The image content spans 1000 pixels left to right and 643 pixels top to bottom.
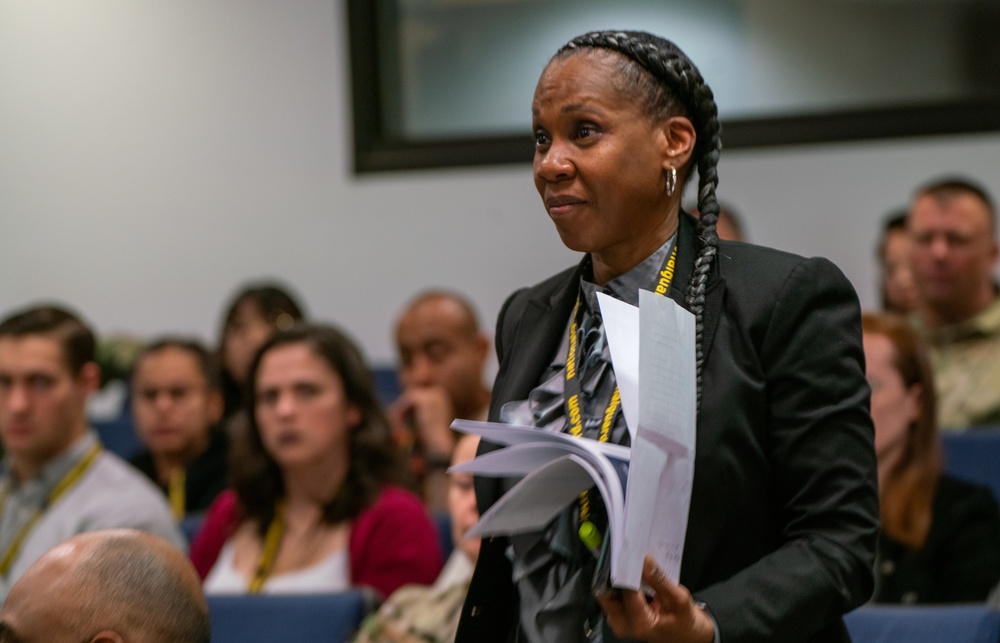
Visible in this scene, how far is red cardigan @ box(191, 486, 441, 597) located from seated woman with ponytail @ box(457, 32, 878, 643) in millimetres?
1449

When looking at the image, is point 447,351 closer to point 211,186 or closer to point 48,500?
point 48,500

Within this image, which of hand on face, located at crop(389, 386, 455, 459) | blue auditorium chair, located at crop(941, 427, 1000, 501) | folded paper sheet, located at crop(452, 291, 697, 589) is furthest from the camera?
hand on face, located at crop(389, 386, 455, 459)

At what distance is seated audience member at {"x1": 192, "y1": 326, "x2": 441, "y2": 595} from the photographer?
277 centimetres

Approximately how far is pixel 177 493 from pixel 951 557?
2.23m

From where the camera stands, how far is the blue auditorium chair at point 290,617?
2.21 m

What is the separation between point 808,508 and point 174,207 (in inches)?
171

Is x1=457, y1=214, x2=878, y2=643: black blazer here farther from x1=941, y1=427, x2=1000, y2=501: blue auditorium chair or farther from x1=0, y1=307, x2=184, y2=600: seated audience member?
x1=941, y1=427, x2=1000, y2=501: blue auditorium chair

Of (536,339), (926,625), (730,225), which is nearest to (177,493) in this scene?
(730,225)

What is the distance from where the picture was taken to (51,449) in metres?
3.00

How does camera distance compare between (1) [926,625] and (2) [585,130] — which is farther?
(1) [926,625]

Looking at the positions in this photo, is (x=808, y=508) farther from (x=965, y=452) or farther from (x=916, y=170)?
(x=916, y=170)

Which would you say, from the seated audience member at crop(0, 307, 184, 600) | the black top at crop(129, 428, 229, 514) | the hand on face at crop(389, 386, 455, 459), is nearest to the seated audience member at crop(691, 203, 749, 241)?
the hand on face at crop(389, 386, 455, 459)

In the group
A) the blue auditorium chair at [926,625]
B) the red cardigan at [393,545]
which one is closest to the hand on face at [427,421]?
the red cardigan at [393,545]

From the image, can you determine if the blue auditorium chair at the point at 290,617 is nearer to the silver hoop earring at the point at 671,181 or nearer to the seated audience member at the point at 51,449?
the seated audience member at the point at 51,449
